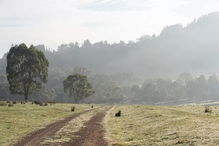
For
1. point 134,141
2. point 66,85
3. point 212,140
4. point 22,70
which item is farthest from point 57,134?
point 66,85

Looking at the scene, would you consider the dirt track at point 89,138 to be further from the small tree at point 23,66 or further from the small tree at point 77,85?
the small tree at point 77,85

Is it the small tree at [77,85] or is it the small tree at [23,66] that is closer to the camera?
the small tree at [23,66]

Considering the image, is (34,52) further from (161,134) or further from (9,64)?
(161,134)

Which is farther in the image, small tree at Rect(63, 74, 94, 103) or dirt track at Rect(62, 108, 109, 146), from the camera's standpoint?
small tree at Rect(63, 74, 94, 103)

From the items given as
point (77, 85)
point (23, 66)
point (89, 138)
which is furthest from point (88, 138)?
point (77, 85)

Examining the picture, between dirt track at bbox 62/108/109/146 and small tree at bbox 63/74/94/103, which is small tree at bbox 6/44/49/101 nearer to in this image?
small tree at bbox 63/74/94/103

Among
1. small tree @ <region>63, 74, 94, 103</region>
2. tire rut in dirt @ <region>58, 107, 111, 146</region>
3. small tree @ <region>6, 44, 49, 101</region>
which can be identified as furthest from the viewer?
small tree @ <region>63, 74, 94, 103</region>

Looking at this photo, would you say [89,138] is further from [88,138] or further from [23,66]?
[23,66]

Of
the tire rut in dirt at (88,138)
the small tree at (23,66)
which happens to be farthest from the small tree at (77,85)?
the tire rut in dirt at (88,138)

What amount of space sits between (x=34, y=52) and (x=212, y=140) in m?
93.8

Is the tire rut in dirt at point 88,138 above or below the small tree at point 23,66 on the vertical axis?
below

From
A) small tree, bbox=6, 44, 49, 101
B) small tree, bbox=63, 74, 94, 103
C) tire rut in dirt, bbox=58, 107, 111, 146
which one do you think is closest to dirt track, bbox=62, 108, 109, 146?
tire rut in dirt, bbox=58, 107, 111, 146

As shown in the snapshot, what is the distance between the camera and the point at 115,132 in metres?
36.1

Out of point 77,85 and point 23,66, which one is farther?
point 77,85
